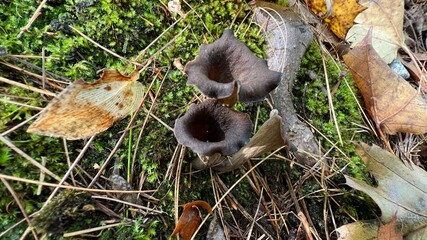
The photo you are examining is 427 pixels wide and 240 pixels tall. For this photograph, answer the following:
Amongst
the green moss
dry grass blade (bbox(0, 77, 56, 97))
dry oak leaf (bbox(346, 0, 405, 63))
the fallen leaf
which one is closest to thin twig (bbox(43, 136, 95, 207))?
dry grass blade (bbox(0, 77, 56, 97))

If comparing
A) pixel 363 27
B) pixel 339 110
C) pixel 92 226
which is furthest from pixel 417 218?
pixel 92 226

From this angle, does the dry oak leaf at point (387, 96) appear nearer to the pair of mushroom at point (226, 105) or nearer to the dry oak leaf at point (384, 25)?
the dry oak leaf at point (384, 25)

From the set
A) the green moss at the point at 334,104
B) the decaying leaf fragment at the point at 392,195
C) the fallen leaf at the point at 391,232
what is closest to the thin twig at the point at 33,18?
the green moss at the point at 334,104

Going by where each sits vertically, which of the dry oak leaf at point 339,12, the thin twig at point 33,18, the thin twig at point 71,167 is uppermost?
the dry oak leaf at point 339,12

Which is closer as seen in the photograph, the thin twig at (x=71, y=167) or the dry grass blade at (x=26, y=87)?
the thin twig at (x=71, y=167)

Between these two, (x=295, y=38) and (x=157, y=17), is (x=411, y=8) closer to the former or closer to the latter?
(x=295, y=38)

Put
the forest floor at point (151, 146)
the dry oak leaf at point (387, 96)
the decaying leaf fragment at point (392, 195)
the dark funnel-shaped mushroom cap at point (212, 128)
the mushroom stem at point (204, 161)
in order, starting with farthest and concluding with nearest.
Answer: the dry oak leaf at point (387, 96) < the decaying leaf fragment at point (392, 195) < the mushroom stem at point (204, 161) < the forest floor at point (151, 146) < the dark funnel-shaped mushroom cap at point (212, 128)

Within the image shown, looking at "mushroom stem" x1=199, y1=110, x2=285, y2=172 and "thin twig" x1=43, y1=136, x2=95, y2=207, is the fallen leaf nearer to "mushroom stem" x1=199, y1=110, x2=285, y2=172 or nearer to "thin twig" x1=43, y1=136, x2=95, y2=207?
"mushroom stem" x1=199, y1=110, x2=285, y2=172

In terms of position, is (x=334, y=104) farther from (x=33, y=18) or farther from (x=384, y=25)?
(x=33, y=18)

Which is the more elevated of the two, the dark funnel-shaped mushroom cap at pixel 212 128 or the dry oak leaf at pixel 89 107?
the dark funnel-shaped mushroom cap at pixel 212 128
